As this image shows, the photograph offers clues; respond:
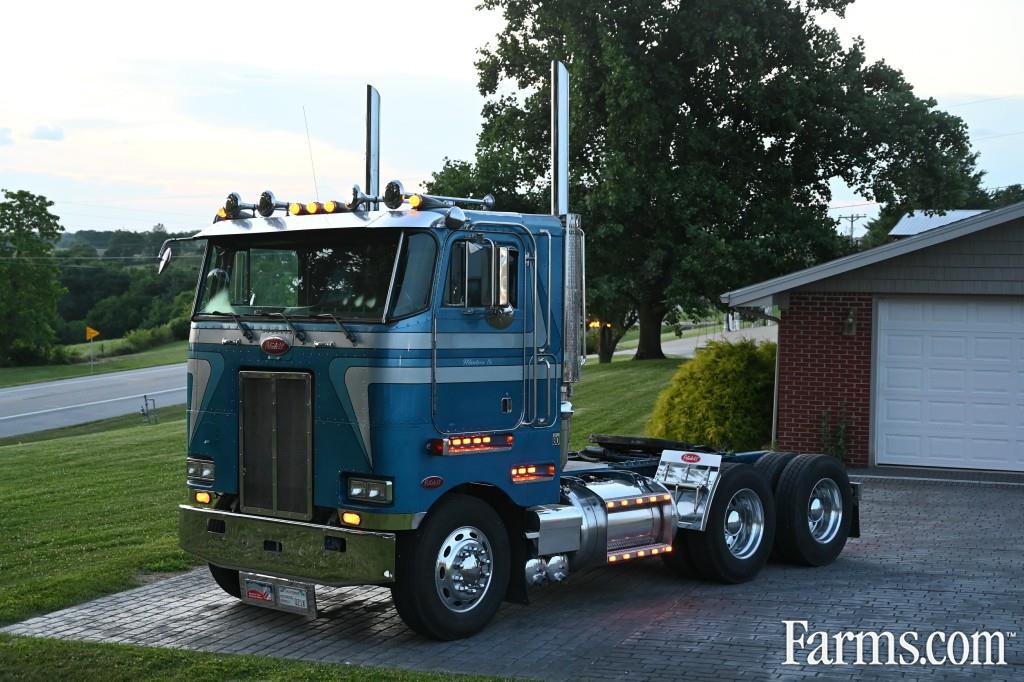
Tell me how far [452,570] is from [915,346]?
36.9 feet

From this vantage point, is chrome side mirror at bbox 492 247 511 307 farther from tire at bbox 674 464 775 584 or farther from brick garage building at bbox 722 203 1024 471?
brick garage building at bbox 722 203 1024 471

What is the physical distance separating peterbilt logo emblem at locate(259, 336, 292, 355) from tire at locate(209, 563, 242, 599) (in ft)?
6.92

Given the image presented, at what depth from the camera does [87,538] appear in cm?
1239

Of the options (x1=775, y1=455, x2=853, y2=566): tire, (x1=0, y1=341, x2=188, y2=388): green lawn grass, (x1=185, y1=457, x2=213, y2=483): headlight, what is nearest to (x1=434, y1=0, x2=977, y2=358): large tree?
(x1=775, y1=455, x2=853, y2=566): tire

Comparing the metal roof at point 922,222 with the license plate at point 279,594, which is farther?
the metal roof at point 922,222

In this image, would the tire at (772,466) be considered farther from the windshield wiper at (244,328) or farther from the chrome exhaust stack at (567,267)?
the windshield wiper at (244,328)

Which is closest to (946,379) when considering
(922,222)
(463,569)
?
(463,569)

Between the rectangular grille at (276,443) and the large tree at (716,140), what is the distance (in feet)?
66.4

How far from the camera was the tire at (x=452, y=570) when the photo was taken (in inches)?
328

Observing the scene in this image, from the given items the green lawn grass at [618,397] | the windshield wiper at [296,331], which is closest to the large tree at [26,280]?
the green lawn grass at [618,397]

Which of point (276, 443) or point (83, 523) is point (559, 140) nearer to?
point (276, 443)

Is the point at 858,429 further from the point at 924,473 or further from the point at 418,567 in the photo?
the point at 418,567

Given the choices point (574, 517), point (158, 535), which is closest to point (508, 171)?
point (158, 535)

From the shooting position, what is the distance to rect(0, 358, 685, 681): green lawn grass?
25.3ft
